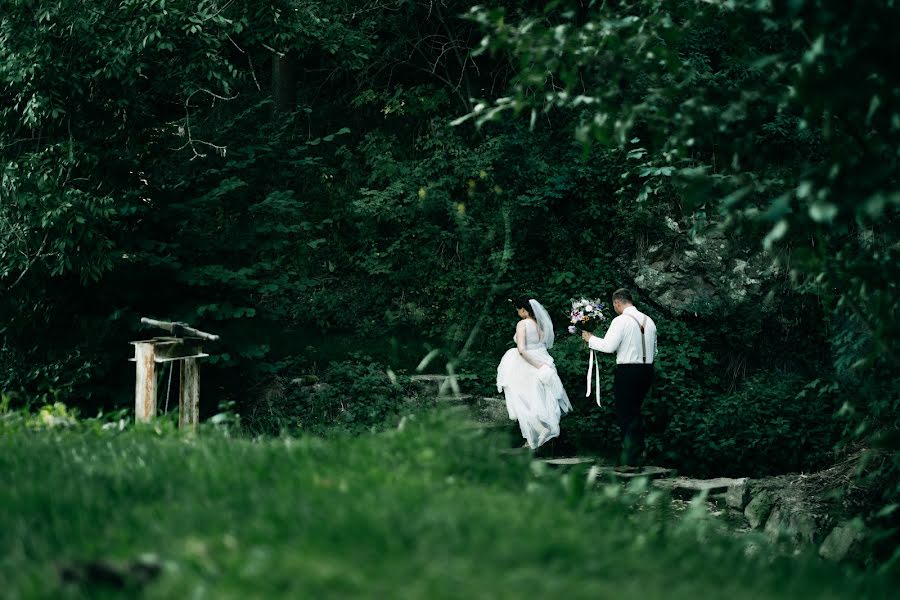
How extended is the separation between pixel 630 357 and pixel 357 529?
699cm

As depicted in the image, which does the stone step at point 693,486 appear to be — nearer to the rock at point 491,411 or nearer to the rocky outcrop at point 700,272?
the rock at point 491,411

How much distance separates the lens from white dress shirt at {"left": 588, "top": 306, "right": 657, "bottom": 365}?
9680 millimetres

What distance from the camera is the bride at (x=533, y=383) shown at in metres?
10.7

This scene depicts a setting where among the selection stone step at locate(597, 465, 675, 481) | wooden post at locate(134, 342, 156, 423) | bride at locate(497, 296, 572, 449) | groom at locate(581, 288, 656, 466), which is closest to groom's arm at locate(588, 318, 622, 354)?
groom at locate(581, 288, 656, 466)

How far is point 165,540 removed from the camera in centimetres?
316

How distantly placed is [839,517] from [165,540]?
22.2ft

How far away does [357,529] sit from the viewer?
3.14m

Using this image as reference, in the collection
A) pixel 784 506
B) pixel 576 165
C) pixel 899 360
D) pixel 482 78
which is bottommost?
pixel 784 506

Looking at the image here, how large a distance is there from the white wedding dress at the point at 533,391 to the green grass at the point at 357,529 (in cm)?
572

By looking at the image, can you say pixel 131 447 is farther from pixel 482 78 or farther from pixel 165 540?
pixel 482 78

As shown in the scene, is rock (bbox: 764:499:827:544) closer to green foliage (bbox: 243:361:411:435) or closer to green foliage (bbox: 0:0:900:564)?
green foliage (bbox: 0:0:900:564)

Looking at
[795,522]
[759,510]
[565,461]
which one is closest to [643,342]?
[565,461]

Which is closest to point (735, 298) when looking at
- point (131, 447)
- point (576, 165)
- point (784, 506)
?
point (576, 165)

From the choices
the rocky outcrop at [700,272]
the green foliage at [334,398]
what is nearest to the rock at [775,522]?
the green foliage at [334,398]
